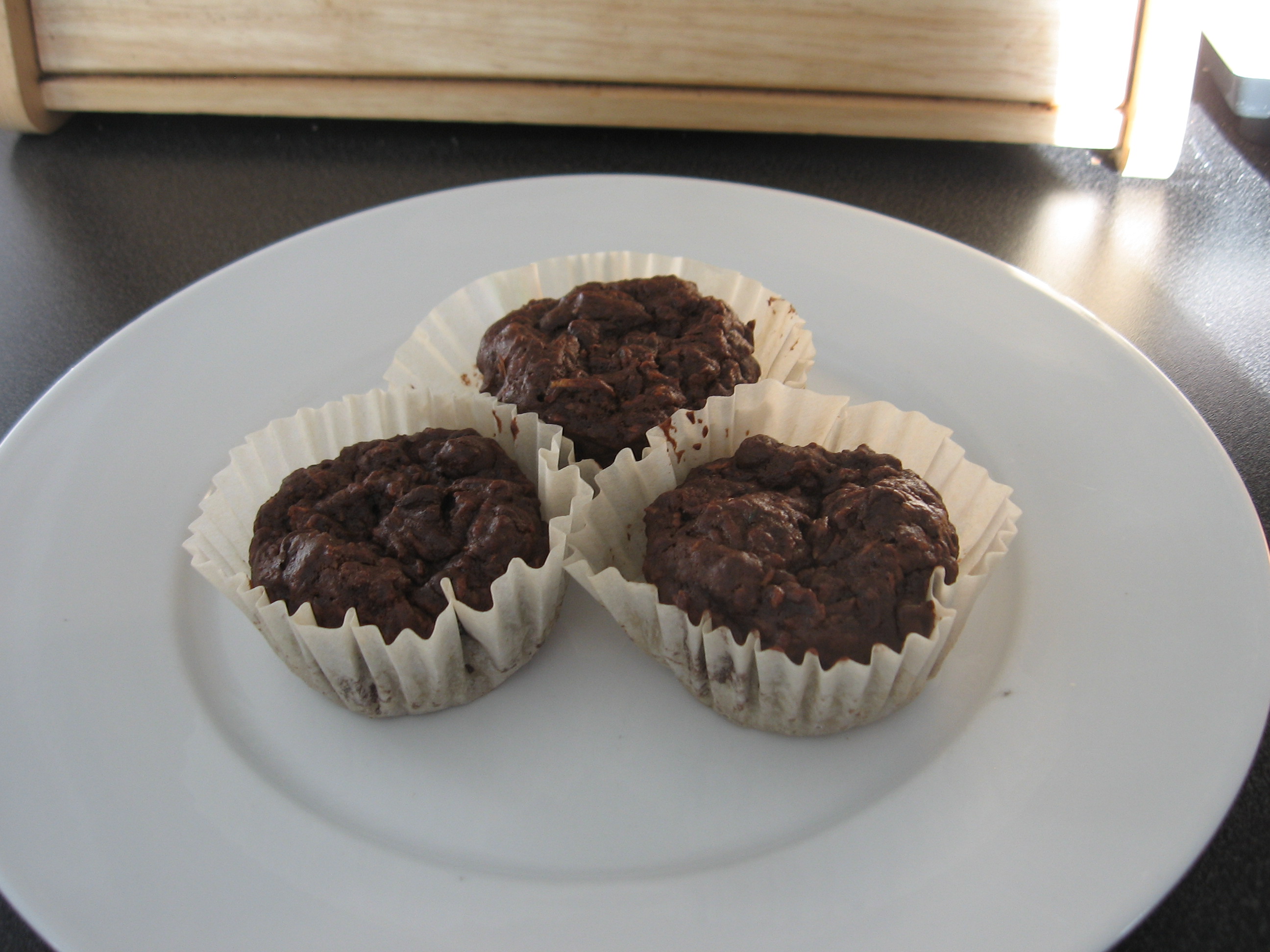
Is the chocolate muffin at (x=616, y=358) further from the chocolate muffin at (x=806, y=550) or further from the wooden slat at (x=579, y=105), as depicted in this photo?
the wooden slat at (x=579, y=105)

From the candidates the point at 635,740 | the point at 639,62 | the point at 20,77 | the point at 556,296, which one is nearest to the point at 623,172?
the point at 639,62

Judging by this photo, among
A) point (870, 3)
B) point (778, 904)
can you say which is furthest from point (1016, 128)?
point (778, 904)

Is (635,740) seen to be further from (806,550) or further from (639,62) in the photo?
(639,62)

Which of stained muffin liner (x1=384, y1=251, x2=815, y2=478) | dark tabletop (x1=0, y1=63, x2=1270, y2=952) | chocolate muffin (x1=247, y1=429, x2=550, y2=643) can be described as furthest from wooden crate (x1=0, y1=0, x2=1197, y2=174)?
chocolate muffin (x1=247, y1=429, x2=550, y2=643)

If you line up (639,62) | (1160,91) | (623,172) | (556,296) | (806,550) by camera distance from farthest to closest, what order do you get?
(623,172) < (639,62) < (1160,91) < (556,296) < (806,550)

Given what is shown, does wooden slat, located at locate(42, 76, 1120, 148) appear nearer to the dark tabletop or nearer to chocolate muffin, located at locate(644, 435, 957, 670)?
the dark tabletop

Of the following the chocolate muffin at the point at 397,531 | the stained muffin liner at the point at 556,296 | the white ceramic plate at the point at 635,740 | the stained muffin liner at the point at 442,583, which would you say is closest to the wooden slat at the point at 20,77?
the white ceramic plate at the point at 635,740
